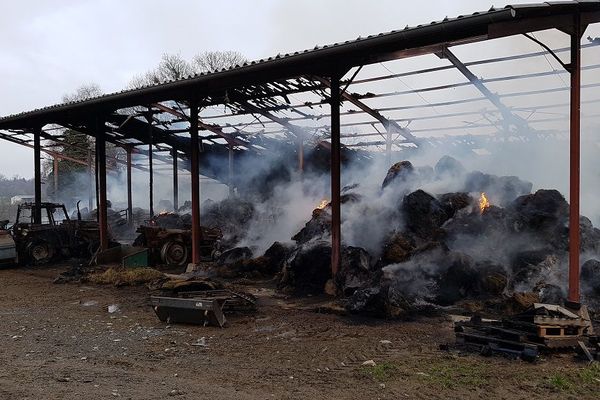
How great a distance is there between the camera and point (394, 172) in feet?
46.6

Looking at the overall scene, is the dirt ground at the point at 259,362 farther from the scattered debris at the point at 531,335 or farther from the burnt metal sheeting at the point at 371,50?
the burnt metal sheeting at the point at 371,50

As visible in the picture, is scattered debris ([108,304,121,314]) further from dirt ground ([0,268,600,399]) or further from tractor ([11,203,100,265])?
tractor ([11,203,100,265])

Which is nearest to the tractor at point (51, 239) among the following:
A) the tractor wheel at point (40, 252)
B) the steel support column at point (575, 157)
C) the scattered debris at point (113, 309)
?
the tractor wheel at point (40, 252)

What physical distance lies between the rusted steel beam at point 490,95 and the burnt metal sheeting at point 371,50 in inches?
49.8

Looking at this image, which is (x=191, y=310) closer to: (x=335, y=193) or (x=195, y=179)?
(x=335, y=193)

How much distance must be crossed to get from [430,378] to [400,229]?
676cm

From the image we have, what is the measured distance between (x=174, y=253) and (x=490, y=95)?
10.5 meters

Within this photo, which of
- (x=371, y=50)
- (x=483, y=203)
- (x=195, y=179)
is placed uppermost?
(x=371, y=50)

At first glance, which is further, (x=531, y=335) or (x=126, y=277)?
(x=126, y=277)

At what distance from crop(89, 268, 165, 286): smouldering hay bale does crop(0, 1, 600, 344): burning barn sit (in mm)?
1478

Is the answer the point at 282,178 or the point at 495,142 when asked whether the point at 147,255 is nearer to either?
the point at 282,178

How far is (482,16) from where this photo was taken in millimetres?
7262

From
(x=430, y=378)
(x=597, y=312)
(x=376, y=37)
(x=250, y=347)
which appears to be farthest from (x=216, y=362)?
(x=597, y=312)

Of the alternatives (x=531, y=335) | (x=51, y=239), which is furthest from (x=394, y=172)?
(x=51, y=239)
